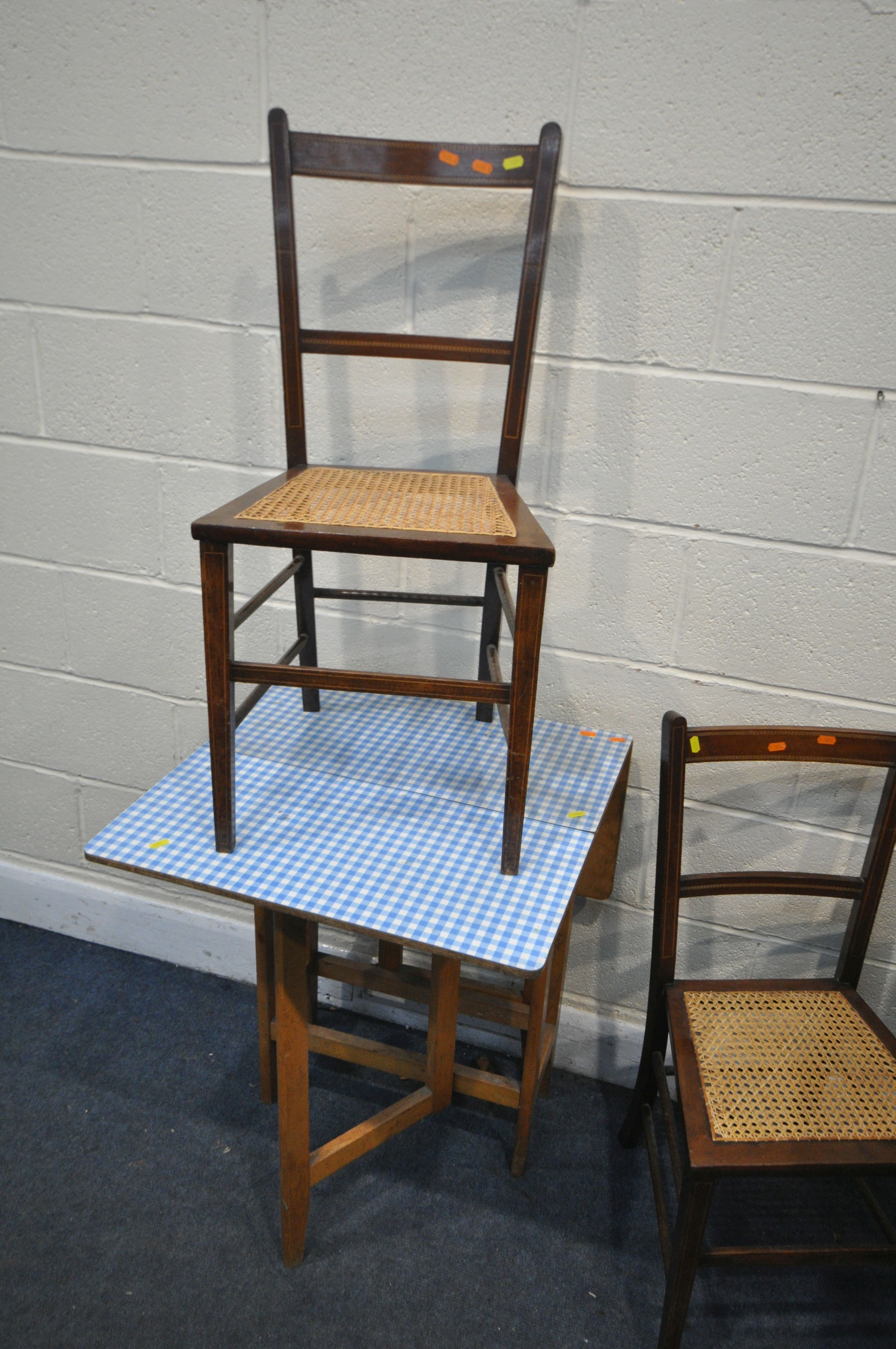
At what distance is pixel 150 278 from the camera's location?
1.54 meters

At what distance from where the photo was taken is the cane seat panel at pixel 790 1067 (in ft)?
3.81

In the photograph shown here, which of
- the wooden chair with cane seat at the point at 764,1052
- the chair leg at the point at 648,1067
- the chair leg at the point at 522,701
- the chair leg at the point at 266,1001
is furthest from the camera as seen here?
the chair leg at the point at 266,1001

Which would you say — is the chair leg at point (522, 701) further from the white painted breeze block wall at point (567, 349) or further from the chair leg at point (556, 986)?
the white painted breeze block wall at point (567, 349)

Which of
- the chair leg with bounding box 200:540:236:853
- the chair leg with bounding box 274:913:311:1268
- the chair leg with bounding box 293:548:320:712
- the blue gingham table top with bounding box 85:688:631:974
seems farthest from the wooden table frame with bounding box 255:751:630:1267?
the chair leg with bounding box 293:548:320:712

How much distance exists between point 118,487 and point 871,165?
4.36 ft

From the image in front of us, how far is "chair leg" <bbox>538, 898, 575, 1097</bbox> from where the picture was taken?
1528 millimetres

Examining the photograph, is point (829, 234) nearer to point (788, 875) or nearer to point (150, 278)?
point (788, 875)

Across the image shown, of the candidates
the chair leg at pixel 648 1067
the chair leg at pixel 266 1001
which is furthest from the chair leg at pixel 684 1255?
the chair leg at pixel 266 1001

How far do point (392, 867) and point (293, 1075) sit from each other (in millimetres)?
381

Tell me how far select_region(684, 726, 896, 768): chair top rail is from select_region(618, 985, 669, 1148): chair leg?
0.39 meters

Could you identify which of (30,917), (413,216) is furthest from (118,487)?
(30,917)

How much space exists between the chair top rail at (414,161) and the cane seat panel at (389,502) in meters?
0.40

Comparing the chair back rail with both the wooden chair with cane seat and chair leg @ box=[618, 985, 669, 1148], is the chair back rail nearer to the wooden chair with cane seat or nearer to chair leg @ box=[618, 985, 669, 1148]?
the wooden chair with cane seat

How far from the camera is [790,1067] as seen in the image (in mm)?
1243
